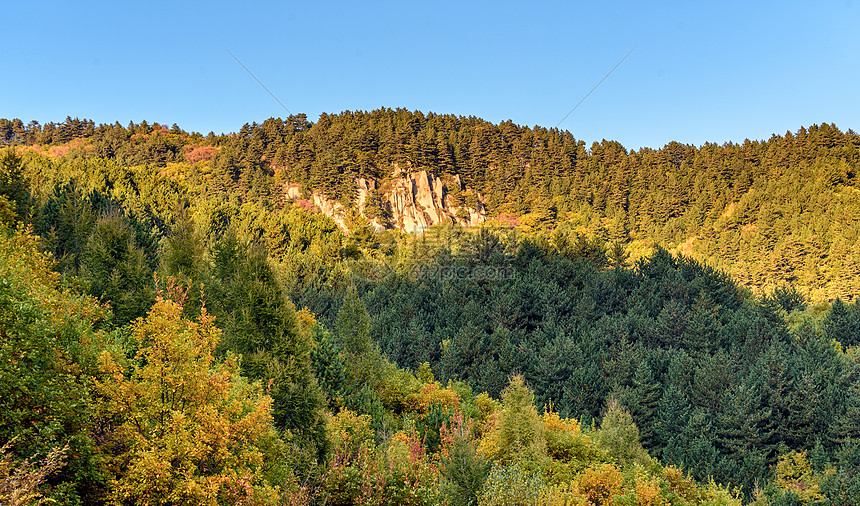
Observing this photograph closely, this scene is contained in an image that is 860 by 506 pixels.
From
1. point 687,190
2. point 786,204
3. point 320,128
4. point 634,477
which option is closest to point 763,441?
point 634,477

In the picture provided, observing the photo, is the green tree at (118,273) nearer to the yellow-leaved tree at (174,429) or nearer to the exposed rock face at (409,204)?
the yellow-leaved tree at (174,429)

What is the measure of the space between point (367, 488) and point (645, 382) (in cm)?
4566

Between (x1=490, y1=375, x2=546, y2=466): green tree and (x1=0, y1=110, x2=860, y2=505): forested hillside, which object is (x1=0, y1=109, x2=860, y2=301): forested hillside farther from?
(x1=490, y1=375, x2=546, y2=466): green tree

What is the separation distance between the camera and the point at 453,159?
436ft

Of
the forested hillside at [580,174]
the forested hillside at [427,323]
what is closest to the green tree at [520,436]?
the forested hillside at [427,323]

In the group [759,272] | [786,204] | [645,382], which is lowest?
[645,382]

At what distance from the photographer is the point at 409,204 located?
4835 inches

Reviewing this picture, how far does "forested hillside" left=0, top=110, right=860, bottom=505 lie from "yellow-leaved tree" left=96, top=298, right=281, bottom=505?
88 mm

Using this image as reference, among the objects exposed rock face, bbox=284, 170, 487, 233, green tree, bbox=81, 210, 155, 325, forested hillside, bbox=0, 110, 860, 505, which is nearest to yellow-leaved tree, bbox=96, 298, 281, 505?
forested hillside, bbox=0, 110, 860, 505

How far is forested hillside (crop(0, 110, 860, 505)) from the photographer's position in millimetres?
14125

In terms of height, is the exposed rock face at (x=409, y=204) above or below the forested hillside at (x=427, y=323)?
above

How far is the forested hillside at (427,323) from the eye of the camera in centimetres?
1412

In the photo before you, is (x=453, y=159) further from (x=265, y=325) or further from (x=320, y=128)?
(x=265, y=325)

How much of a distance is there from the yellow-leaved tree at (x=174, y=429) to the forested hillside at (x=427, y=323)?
9 cm
